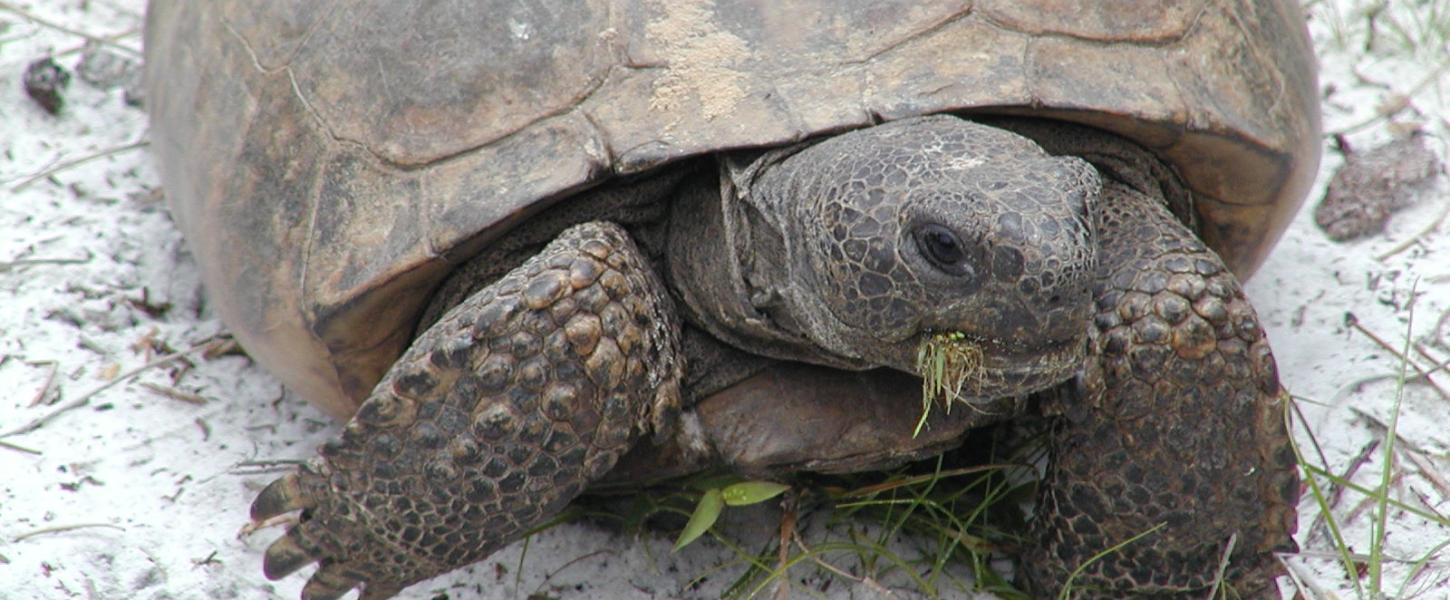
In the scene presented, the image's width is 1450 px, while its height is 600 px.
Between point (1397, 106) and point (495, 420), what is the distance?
3297 mm

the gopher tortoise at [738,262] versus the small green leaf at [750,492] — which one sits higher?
the gopher tortoise at [738,262]

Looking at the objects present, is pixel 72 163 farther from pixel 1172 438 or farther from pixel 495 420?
pixel 1172 438

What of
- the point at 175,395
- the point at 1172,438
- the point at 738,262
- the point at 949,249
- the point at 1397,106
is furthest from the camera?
the point at 1397,106

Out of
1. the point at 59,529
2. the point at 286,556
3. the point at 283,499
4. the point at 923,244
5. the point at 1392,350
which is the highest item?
the point at 923,244

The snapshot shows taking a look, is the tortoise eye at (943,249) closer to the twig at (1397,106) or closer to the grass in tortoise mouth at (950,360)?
the grass in tortoise mouth at (950,360)

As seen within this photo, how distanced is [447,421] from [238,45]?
1.29 metres

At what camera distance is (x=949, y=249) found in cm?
252

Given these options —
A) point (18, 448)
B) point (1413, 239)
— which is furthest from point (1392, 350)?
point (18, 448)

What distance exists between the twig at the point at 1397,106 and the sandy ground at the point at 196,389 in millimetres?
14

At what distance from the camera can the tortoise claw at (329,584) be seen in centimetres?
308

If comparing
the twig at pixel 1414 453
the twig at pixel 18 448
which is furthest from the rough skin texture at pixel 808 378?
the twig at pixel 18 448

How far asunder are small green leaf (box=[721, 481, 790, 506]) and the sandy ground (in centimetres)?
24

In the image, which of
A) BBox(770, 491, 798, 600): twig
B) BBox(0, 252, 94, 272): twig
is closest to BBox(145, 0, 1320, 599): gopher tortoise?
BBox(770, 491, 798, 600): twig

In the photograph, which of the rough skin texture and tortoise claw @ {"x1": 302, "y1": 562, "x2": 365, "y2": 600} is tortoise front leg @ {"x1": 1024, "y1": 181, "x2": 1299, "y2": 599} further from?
tortoise claw @ {"x1": 302, "y1": 562, "x2": 365, "y2": 600}
